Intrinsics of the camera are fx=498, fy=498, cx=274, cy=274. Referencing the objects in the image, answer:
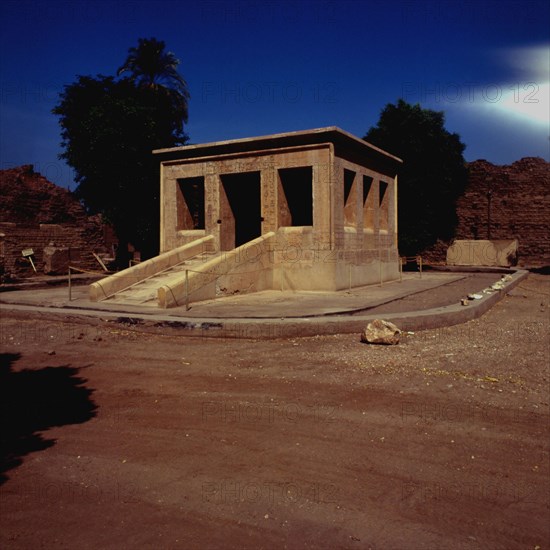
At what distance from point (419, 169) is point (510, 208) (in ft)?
36.3

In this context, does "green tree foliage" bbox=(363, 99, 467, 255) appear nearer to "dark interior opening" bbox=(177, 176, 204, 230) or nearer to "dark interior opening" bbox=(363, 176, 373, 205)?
"dark interior opening" bbox=(363, 176, 373, 205)

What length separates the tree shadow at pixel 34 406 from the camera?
423 cm

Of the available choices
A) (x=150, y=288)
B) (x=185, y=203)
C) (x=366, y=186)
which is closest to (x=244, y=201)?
(x=185, y=203)

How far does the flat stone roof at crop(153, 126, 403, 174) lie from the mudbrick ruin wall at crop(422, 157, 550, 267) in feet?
63.5

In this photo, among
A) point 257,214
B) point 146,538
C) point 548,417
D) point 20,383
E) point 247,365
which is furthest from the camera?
point 257,214

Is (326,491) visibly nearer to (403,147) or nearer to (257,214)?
(257,214)

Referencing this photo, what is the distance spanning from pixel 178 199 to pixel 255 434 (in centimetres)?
1317

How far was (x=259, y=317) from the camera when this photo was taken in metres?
8.53

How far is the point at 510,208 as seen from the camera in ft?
108

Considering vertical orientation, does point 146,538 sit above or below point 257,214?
below

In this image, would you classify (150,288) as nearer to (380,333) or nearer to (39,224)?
(380,333)

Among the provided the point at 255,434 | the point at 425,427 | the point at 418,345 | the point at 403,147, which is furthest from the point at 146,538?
the point at 403,147

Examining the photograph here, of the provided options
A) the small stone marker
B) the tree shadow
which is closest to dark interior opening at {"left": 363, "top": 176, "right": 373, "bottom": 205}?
the small stone marker

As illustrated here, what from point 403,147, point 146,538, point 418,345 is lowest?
point 146,538
